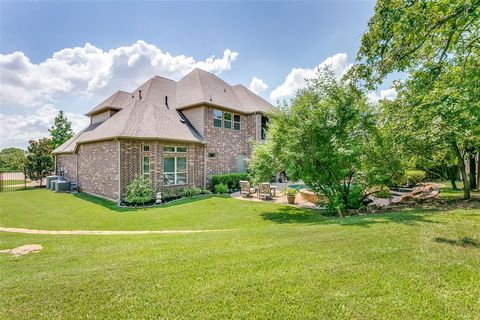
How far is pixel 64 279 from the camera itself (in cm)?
359

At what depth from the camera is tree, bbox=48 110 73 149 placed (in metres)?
34.9

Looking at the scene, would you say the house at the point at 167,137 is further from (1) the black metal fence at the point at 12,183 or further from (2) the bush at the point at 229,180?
(1) the black metal fence at the point at 12,183

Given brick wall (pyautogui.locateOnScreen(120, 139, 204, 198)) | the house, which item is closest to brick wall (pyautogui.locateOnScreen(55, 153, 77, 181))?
the house

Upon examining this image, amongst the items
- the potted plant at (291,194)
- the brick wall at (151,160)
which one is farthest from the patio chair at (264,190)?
the brick wall at (151,160)

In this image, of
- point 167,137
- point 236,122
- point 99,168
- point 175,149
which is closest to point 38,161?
point 99,168

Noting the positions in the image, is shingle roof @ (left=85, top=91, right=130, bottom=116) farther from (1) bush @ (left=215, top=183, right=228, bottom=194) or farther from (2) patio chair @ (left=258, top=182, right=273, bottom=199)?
(2) patio chair @ (left=258, top=182, right=273, bottom=199)

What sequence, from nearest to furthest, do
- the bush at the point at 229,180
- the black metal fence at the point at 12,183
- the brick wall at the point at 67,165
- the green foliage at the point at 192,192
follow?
the green foliage at the point at 192,192, the bush at the point at 229,180, the brick wall at the point at 67,165, the black metal fence at the point at 12,183

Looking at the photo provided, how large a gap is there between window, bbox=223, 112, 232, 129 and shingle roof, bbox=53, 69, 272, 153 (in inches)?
28.3

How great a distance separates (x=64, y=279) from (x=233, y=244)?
3.09 meters

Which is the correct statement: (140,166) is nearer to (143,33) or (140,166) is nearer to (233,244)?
(143,33)

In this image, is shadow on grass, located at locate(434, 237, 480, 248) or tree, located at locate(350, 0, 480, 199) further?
tree, located at locate(350, 0, 480, 199)

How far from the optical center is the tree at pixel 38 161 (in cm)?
2219

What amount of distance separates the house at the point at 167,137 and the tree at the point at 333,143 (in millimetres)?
6303

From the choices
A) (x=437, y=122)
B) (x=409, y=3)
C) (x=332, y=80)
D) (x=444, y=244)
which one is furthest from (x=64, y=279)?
(x=437, y=122)
